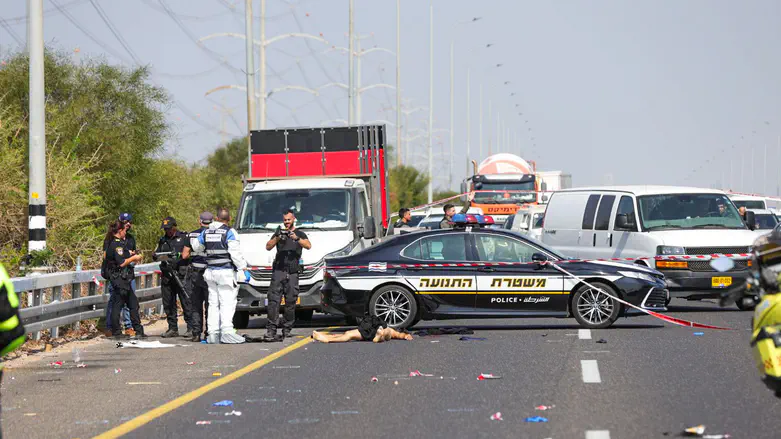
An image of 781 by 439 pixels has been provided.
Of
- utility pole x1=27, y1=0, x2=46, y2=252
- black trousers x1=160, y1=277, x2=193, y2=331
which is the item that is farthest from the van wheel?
utility pole x1=27, y1=0, x2=46, y2=252

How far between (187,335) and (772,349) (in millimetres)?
12229

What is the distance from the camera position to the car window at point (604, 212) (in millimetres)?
21556

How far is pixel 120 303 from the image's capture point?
17.5 metres

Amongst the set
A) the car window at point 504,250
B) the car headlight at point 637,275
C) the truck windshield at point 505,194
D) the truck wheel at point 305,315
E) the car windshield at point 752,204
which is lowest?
the truck wheel at point 305,315

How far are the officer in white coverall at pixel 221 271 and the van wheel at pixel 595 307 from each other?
4557 millimetres

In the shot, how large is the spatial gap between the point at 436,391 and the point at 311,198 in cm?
929

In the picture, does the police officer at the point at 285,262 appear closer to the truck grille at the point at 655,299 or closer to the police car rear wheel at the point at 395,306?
the police car rear wheel at the point at 395,306

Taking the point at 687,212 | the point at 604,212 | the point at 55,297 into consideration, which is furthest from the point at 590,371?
the point at 604,212

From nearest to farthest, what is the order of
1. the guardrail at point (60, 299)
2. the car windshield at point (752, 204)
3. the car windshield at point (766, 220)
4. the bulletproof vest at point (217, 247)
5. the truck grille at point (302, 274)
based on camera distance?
the guardrail at point (60, 299)
the bulletproof vest at point (217, 247)
the truck grille at point (302, 274)
the car windshield at point (766, 220)
the car windshield at point (752, 204)

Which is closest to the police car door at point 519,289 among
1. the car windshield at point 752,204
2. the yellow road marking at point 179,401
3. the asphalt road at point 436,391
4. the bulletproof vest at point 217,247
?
the asphalt road at point 436,391

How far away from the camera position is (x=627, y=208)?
2112 centimetres

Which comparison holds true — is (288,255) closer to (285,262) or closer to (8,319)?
(285,262)

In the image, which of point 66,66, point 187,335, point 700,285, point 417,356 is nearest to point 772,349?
point 417,356

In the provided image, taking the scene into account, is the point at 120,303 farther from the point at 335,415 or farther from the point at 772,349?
the point at 772,349
